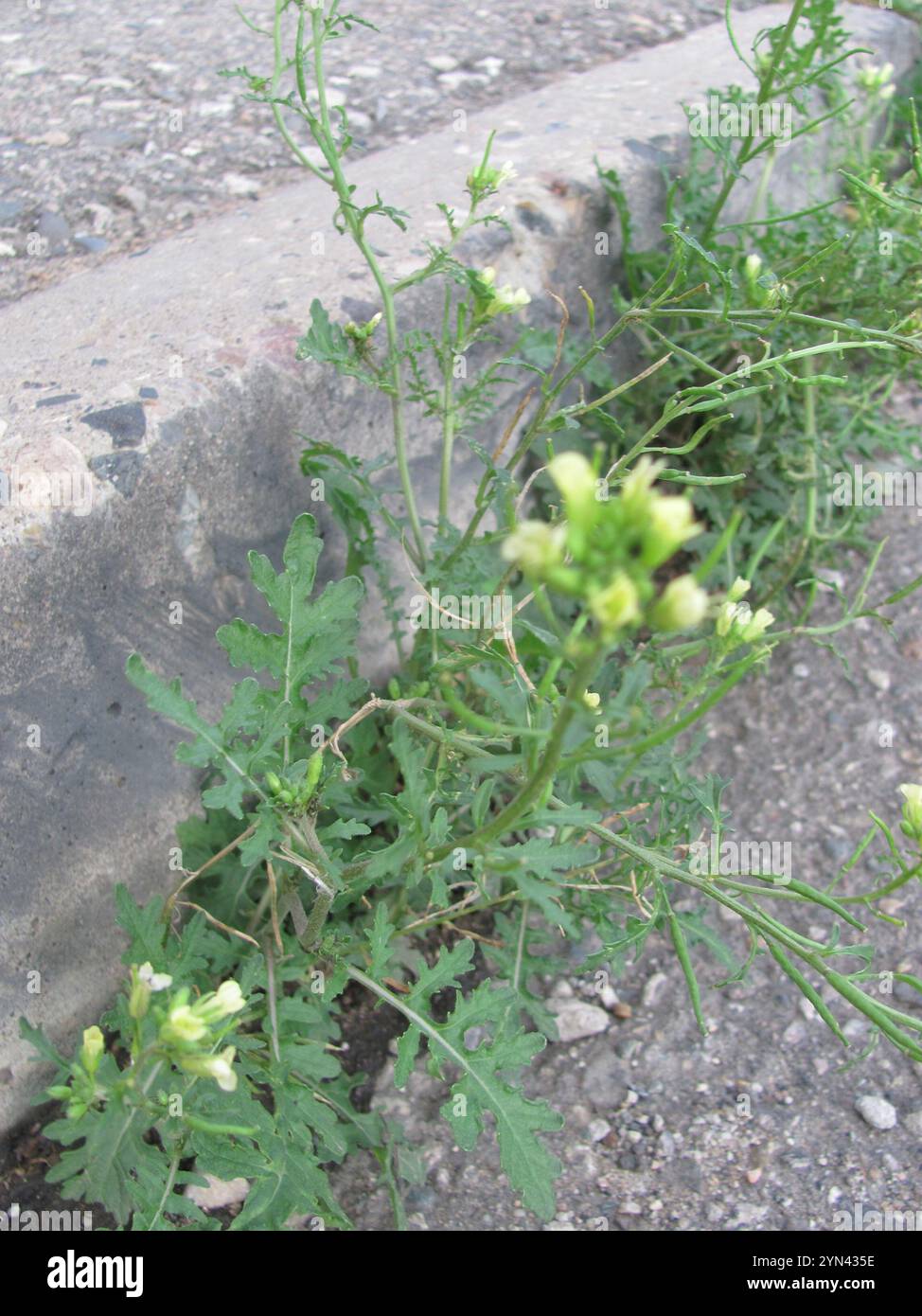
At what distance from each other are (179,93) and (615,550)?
2.73 m

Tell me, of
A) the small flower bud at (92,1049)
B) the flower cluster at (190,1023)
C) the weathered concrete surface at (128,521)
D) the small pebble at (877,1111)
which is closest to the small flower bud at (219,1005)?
the flower cluster at (190,1023)

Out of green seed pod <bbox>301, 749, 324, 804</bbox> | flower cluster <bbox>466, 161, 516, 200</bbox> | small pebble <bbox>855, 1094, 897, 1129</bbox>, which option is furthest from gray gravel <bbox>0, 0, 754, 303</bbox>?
small pebble <bbox>855, 1094, 897, 1129</bbox>

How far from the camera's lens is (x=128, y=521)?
1.86 metres

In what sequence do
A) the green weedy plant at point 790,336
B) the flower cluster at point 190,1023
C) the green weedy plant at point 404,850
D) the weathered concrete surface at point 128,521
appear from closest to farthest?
the flower cluster at point 190,1023, the green weedy plant at point 404,850, the weathered concrete surface at point 128,521, the green weedy plant at point 790,336

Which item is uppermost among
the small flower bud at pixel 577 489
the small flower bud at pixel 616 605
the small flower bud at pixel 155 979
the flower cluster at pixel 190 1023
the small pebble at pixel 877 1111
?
the small flower bud at pixel 577 489

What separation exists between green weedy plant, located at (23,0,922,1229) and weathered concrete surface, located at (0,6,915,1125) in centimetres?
10

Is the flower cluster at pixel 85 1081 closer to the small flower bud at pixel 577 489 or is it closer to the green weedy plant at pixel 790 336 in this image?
the small flower bud at pixel 577 489

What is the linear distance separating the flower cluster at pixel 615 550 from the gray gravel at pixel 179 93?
6.09ft

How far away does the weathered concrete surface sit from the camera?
1.79m

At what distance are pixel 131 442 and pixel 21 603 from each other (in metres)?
0.32

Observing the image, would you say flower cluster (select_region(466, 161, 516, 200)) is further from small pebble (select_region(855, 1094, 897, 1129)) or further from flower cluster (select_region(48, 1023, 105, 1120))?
small pebble (select_region(855, 1094, 897, 1129))

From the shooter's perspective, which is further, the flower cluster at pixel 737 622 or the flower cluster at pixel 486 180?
the flower cluster at pixel 486 180

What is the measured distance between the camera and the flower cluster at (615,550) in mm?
940

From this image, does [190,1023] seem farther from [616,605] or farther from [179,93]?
[179,93]
